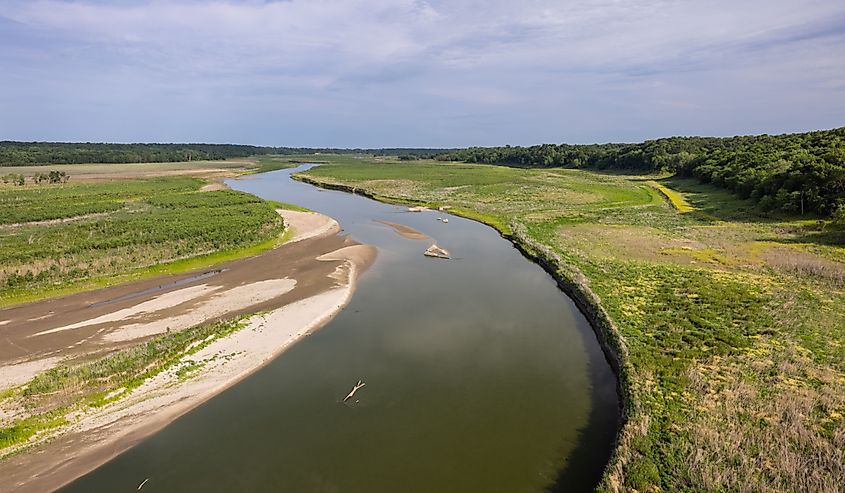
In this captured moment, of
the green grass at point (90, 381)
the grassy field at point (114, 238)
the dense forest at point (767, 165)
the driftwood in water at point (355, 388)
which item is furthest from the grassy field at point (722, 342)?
the grassy field at point (114, 238)

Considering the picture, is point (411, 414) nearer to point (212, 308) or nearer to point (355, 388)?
point (355, 388)

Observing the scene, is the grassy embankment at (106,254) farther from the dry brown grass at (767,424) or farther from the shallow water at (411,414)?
the dry brown grass at (767,424)

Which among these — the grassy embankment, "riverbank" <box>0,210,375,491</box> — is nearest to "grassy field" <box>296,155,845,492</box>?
"riverbank" <box>0,210,375,491</box>

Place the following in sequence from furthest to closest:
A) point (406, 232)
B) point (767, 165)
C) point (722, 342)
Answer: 1. point (767, 165)
2. point (406, 232)
3. point (722, 342)

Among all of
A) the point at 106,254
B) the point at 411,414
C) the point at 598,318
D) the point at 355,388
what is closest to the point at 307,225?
the point at 106,254

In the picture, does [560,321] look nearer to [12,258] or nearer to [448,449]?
[448,449]

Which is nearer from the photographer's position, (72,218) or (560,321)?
(560,321)

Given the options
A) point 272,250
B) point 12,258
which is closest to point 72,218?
point 12,258
